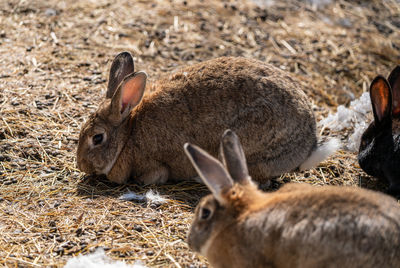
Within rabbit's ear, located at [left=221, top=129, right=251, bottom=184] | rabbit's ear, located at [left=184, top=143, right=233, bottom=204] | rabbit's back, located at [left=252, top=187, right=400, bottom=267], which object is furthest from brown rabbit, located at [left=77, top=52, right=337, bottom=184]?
rabbit's back, located at [left=252, top=187, right=400, bottom=267]

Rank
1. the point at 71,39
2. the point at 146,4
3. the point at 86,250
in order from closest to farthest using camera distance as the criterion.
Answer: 1. the point at 86,250
2. the point at 71,39
3. the point at 146,4

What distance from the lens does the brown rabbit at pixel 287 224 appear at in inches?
138

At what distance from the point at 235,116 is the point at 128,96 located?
1.13 meters

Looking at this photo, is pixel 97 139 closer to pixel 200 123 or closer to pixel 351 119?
pixel 200 123

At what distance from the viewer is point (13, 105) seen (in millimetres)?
6781

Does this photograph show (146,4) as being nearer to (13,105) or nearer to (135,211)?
(13,105)

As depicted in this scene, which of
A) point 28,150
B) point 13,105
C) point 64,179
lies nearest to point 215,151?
point 64,179

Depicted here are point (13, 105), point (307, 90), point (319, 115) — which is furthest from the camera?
point (307, 90)

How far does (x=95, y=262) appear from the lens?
4344 millimetres

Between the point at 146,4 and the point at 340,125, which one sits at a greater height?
the point at 146,4

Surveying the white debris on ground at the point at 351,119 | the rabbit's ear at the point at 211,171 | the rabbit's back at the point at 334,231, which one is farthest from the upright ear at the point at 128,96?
the white debris on ground at the point at 351,119

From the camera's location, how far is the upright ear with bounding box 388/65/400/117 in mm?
6195

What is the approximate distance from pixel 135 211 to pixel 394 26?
7.30 m

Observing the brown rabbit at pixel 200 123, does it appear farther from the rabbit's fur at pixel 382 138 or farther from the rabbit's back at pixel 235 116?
the rabbit's fur at pixel 382 138
